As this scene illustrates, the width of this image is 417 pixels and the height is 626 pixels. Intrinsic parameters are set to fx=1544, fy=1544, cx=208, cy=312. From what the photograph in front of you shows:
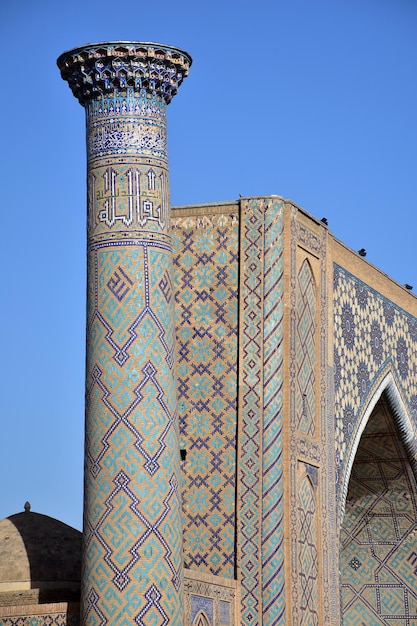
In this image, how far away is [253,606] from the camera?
11758 mm

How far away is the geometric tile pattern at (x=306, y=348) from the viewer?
41.6 ft

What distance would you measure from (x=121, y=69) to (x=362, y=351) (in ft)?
16.3

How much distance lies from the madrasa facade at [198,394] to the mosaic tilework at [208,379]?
1 cm

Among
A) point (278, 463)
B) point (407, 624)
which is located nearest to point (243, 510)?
point (278, 463)

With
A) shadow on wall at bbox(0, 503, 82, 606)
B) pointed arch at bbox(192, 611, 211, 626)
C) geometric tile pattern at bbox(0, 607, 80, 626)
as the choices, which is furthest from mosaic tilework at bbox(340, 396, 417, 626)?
geometric tile pattern at bbox(0, 607, 80, 626)

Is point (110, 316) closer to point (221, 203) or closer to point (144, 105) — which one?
point (144, 105)

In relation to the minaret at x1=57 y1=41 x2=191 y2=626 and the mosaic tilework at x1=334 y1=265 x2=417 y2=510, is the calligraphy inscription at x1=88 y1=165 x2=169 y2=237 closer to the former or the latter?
the minaret at x1=57 y1=41 x2=191 y2=626

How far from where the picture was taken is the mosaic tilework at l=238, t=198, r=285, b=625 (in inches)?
464

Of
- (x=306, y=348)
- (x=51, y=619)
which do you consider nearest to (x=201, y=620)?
(x=51, y=619)

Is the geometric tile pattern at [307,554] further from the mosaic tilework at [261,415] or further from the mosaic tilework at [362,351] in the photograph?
the mosaic tilework at [362,351]

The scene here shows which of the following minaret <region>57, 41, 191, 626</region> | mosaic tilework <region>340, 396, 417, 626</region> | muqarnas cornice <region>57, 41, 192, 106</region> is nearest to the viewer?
minaret <region>57, 41, 191, 626</region>

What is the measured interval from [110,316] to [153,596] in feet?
6.14

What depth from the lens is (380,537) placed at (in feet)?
54.6

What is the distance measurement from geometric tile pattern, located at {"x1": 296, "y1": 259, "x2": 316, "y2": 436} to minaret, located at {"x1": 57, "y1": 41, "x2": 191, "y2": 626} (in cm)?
235
